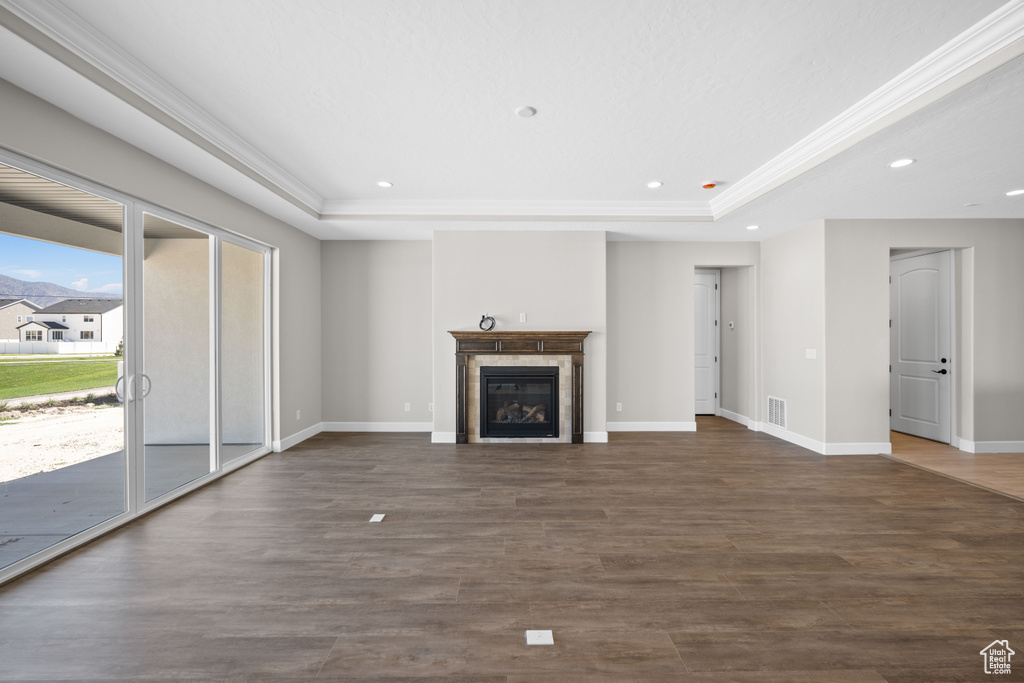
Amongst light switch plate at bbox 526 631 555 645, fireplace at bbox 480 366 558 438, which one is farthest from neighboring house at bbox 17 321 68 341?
fireplace at bbox 480 366 558 438

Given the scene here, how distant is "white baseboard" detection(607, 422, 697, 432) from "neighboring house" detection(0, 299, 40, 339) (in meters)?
5.45

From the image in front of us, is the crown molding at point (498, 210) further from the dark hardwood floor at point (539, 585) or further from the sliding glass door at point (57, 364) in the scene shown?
the dark hardwood floor at point (539, 585)

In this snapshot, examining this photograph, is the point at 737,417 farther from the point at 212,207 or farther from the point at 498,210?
the point at 212,207

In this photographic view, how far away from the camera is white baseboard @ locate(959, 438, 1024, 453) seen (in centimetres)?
478

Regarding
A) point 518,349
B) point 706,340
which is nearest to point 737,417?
point 706,340

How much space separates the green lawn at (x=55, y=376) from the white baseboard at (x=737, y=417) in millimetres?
6786

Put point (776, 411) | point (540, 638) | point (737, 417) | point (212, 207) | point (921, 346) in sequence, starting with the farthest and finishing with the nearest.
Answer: point (737, 417) < point (776, 411) < point (921, 346) < point (212, 207) < point (540, 638)

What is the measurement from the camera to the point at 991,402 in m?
4.80

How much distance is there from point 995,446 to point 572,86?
598 centimetres

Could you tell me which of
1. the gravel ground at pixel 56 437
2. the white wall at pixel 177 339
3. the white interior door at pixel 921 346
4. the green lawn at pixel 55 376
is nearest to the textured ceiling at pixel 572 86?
the white wall at pixel 177 339

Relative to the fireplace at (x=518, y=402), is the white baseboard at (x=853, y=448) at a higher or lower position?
lower

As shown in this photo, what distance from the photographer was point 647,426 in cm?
595

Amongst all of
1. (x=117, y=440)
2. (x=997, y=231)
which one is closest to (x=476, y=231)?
(x=117, y=440)

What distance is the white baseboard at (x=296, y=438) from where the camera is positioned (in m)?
4.88
